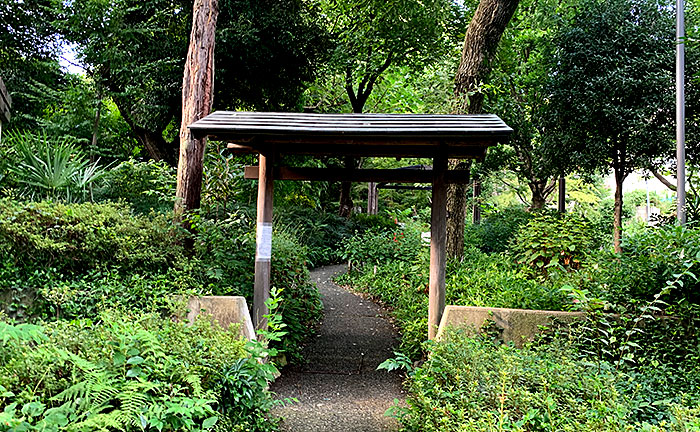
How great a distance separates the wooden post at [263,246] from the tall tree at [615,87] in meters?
8.41

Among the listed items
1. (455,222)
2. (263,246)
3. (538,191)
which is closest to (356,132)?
(263,246)

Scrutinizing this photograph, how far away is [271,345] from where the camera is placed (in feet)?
19.6

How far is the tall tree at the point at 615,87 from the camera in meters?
11.0

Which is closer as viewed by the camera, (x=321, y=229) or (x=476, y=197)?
(x=321, y=229)

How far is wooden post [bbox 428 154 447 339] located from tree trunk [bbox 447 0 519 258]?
9.15 ft

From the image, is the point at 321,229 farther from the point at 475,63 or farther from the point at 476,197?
the point at 475,63

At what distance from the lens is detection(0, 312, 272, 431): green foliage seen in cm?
254

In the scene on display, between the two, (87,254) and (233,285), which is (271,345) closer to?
(233,285)

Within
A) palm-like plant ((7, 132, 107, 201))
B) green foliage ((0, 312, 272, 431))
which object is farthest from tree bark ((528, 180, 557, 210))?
green foliage ((0, 312, 272, 431))

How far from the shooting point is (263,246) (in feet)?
18.7

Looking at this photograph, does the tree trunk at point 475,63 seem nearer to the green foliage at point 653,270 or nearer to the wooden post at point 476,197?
the green foliage at point 653,270

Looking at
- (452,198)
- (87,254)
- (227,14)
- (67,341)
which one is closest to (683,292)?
(452,198)

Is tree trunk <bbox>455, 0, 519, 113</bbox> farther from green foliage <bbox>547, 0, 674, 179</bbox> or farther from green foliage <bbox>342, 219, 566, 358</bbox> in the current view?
green foliage <bbox>547, 0, 674, 179</bbox>

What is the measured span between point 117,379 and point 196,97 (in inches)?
207
